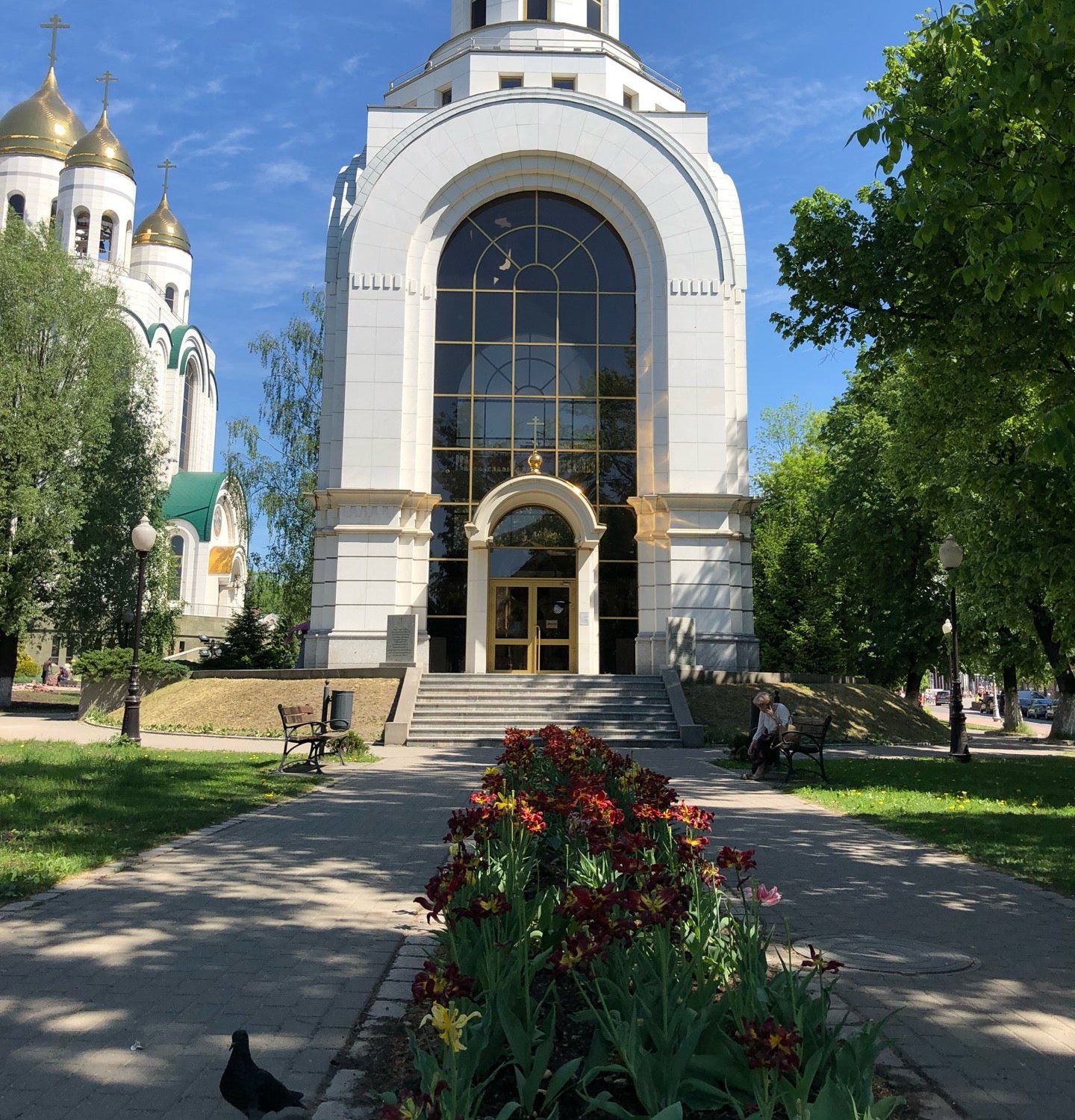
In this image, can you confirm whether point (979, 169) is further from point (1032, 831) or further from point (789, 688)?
point (789, 688)

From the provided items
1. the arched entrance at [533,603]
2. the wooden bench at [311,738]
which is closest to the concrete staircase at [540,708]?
the arched entrance at [533,603]

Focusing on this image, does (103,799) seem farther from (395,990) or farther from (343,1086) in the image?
(343,1086)

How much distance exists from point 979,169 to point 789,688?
15.9 m

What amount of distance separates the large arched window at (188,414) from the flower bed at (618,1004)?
72.7 m

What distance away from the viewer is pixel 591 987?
14.2 feet

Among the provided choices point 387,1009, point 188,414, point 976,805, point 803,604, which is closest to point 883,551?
point 803,604

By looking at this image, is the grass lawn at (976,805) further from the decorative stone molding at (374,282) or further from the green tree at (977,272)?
the decorative stone molding at (374,282)

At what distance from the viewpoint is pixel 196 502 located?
210 feet

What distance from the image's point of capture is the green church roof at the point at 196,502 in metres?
63.1

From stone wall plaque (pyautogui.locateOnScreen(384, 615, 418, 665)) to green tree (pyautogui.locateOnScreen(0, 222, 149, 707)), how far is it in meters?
11.9

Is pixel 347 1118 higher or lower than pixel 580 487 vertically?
lower

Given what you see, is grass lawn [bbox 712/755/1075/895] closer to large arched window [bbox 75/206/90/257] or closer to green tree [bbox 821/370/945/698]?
green tree [bbox 821/370/945/698]

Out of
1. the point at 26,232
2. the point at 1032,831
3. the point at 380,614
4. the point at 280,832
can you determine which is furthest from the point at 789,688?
the point at 26,232

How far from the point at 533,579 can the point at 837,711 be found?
9257mm
